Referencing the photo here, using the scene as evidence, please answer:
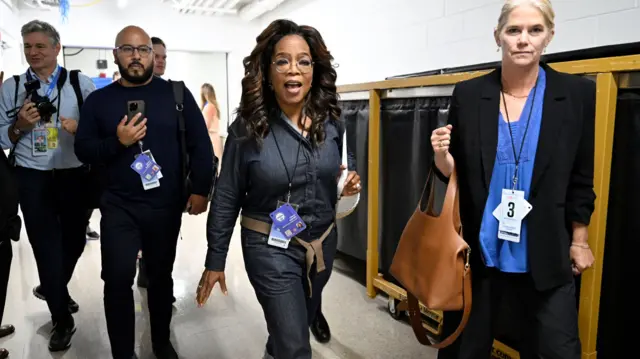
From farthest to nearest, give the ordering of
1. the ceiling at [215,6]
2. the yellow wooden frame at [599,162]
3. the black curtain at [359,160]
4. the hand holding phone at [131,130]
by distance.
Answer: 1. the ceiling at [215,6]
2. the black curtain at [359,160]
3. the hand holding phone at [131,130]
4. the yellow wooden frame at [599,162]

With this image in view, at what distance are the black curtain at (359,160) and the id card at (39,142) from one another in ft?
6.00

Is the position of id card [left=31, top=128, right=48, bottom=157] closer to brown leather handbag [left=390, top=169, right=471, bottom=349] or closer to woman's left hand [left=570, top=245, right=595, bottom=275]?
brown leather handbag [left=390, top=169, right=471, bottom=349]

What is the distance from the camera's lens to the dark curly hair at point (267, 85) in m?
1.67

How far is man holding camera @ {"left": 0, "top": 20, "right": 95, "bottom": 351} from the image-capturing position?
254 centimetres

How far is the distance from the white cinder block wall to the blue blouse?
157cm

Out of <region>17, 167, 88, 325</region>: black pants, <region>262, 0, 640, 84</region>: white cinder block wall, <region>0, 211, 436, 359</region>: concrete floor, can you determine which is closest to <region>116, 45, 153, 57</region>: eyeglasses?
A: <region>17, 167, 88, 325</region>: black pants

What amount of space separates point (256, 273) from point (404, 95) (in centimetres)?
164

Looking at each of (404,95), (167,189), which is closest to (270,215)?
(167,189)

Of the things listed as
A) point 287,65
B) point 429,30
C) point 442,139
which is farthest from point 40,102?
point 429,30

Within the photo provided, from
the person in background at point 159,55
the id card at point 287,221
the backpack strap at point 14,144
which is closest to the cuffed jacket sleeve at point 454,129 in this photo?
the id card at point 287,221

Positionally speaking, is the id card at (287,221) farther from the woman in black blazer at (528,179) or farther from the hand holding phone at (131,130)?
the hand holding phone at (131,130)

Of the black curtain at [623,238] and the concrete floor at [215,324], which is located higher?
the black curtain at [623,238]

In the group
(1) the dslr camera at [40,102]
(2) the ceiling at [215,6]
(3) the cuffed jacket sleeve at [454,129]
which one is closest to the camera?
(3) the cuffed jacket sleeve at [454,129]

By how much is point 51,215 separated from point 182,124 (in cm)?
99
